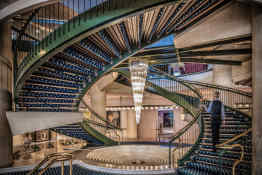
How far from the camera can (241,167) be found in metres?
5.07

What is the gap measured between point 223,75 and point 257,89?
22.0 ft

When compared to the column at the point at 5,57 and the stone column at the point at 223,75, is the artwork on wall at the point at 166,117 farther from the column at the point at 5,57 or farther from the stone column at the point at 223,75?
the column at the point at 5,57

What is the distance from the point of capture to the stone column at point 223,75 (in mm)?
10320

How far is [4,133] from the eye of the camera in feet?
21.2

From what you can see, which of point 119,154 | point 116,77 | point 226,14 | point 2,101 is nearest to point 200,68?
point 116,77

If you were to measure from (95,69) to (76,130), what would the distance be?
3496 millimetres

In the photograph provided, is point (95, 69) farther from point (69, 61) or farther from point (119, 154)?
point (119, 154)

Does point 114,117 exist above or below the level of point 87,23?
below

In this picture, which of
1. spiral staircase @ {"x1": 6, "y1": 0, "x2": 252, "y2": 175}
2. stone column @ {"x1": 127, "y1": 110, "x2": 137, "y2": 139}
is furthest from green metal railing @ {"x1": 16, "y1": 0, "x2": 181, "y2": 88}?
stone column @ {"x1": 127, "y1": 110, "x2": 137, "y2": 139}

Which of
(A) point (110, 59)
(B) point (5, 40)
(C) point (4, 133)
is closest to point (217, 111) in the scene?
(A) point (110, 59)

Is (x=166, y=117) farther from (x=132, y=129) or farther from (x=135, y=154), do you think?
(x=135, y=154)

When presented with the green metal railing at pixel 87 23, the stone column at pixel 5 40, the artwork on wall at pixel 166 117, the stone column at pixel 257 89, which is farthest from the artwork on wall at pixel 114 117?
the stone column at pixel 257 89

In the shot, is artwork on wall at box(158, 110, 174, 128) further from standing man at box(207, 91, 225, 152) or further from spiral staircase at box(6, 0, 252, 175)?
standing man at box(207, 91, 225, 152)

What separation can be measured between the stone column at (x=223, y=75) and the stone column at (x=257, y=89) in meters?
6.32
